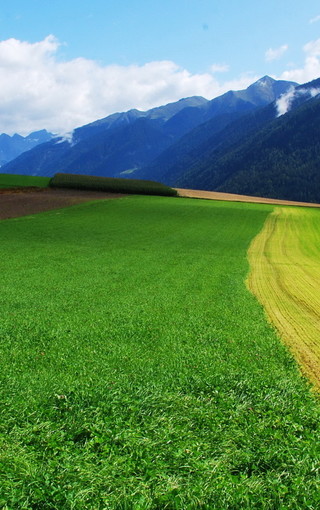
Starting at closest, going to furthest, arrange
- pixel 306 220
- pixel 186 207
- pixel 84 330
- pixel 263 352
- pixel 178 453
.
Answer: pixel 178 453
pixel 263 352
pixel 84 330
pixel 306 220
pixel 186 207

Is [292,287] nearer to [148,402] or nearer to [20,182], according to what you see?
[148,402]

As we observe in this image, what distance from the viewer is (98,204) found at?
70.9m

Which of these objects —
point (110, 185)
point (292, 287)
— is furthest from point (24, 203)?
point (292, 287)

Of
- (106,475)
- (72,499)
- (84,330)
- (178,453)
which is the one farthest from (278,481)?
(84,330)

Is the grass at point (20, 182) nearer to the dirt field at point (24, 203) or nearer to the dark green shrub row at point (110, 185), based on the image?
the dark green shrub row at point (110, 185)

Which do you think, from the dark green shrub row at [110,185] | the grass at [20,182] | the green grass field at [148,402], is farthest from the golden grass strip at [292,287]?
the grass at [20,182]

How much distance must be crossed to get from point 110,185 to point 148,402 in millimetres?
95158

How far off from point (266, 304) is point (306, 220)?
53669 millimetres

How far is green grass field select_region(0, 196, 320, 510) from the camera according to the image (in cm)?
620

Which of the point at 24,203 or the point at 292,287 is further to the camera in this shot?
the point at 24,203

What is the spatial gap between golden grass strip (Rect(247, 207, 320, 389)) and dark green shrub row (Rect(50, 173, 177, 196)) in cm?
5536

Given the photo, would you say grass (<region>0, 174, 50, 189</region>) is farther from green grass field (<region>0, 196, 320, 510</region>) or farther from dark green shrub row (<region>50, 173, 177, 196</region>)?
green grass field (<region>0, 196, 320, 510</region>)

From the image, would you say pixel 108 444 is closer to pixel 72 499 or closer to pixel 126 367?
pixel 72 499

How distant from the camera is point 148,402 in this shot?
8.75 m
